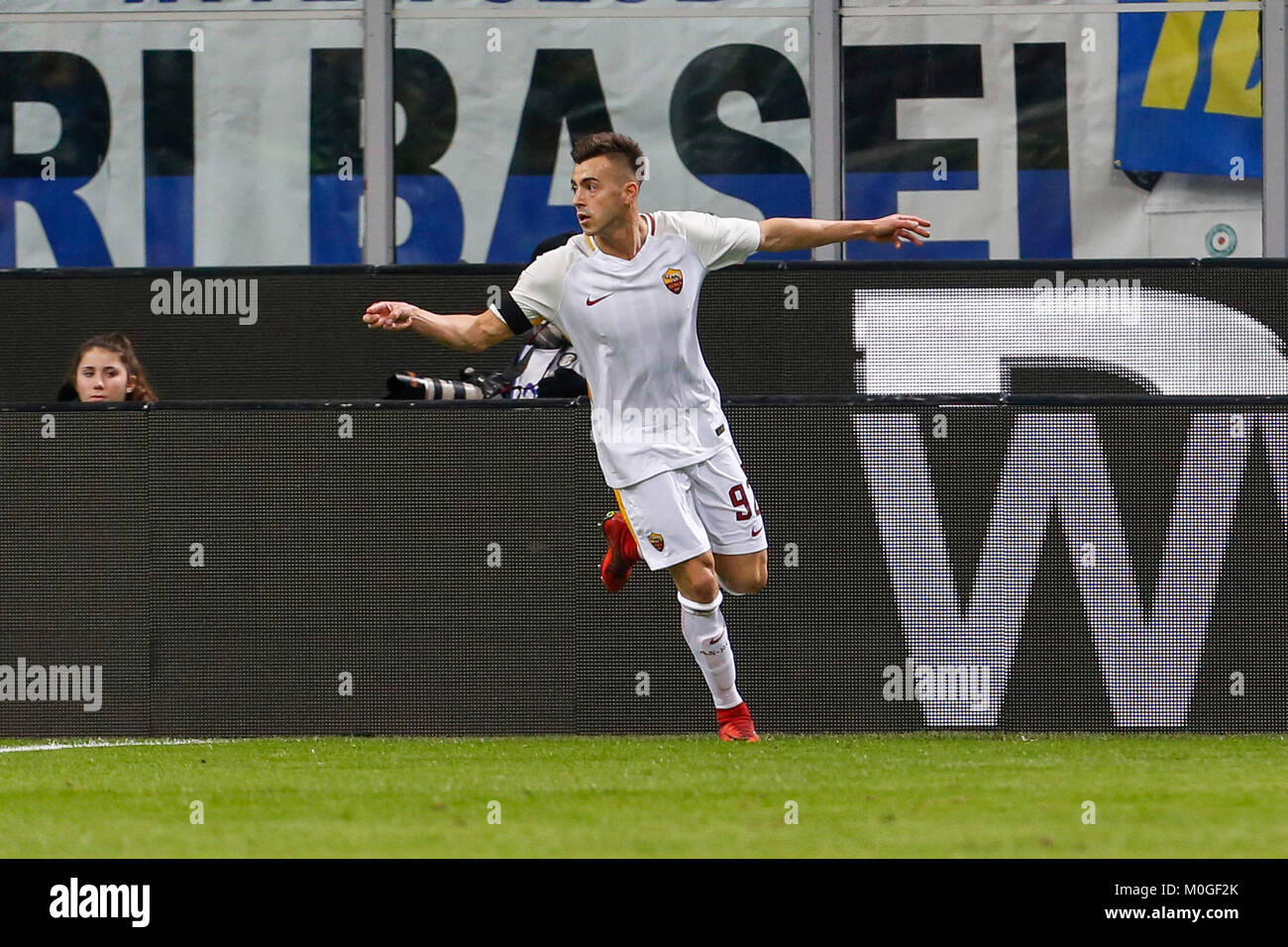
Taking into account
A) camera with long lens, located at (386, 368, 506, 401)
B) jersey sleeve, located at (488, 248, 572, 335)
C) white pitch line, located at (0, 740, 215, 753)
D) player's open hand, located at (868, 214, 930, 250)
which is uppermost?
player's open hand, located at (868, 214, 930, 250)

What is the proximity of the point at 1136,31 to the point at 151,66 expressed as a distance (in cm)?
600

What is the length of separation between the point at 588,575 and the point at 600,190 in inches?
63.4

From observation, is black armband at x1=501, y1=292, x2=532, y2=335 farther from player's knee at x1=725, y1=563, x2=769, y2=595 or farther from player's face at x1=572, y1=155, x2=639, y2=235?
player's knee at x1=725, y1=563, x2=769, y2=595

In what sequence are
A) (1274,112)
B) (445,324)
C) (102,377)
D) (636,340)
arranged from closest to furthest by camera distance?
1. (445,324)
2. (636,340)
3. (102,377)
4. (1274,112)

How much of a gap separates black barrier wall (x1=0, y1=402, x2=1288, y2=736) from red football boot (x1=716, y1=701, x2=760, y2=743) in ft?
1.22

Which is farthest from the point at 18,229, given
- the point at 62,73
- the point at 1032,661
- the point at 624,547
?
the point at 1032,661

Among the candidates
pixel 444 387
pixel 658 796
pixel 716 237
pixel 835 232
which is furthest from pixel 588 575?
pixel 658 796

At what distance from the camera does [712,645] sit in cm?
852

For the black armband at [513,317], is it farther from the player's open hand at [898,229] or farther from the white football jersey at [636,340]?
the player's open hand at [898,229]

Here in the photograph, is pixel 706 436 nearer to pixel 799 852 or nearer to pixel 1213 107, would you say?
pixel 799 852

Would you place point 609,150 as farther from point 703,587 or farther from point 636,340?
point 703,587

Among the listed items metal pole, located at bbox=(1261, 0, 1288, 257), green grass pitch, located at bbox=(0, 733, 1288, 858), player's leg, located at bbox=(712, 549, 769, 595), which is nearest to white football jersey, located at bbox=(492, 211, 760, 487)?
player's leg, located at bbox=(712, 549, 769, 595)

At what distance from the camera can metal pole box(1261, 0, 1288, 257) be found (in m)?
13.2

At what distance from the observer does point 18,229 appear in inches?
539
